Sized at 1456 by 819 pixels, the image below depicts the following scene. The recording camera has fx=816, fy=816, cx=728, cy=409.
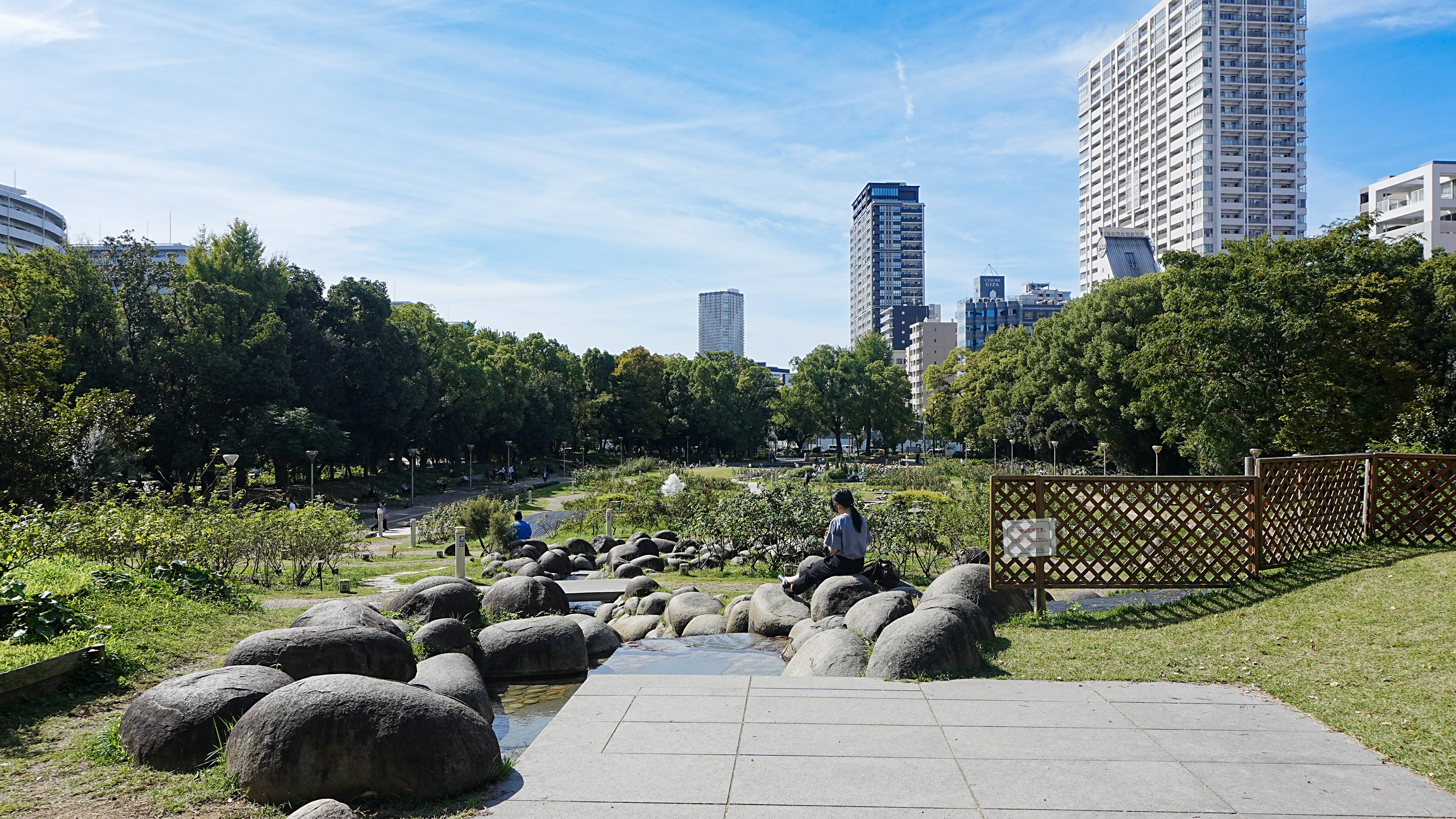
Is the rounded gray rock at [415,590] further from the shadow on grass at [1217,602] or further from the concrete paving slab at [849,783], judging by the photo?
the shadow on grass at [1217,602]

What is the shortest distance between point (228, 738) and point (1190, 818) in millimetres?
5209

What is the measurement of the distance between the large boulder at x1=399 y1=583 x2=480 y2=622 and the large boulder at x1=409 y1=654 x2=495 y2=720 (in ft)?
7.04

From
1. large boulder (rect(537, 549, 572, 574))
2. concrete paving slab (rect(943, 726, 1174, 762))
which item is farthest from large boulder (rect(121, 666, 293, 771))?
large boulder (rect(537, 549, 572, 574))

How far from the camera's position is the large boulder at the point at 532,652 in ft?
27.2

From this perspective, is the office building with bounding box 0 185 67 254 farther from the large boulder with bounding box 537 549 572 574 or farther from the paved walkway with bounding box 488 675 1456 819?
the paved walkway with bounding box 488 675 1456 819

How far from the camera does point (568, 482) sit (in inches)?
2298

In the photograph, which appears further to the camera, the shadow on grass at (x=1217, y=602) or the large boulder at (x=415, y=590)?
the large boulder at (x=415, y=590)

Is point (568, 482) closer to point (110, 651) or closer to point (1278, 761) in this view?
point (110, 651)

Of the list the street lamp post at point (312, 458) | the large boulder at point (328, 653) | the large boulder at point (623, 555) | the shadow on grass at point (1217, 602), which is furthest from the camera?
the street lamp post at point (312, 458)

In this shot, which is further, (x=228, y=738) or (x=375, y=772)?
(x=228, y=738)

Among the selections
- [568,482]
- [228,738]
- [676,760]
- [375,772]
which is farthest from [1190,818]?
[568,482]

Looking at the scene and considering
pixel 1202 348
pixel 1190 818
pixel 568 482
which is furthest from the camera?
pixel 568 482

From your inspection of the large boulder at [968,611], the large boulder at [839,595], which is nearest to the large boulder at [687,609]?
the large boulder at [839,595]

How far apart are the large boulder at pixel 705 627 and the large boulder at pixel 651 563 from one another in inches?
224
